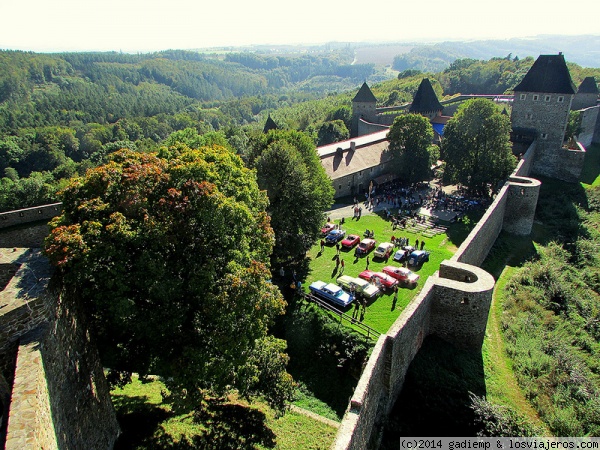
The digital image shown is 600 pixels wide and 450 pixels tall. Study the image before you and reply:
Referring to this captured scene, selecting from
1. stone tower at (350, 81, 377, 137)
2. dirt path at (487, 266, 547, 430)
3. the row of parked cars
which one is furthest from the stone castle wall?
stone tower at (350, 81, 377, 137)

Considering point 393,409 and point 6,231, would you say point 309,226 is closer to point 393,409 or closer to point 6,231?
point 393,409

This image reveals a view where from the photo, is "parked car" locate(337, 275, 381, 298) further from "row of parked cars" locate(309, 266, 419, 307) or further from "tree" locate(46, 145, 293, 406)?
"tree" locate(46, 145, 293, 406)

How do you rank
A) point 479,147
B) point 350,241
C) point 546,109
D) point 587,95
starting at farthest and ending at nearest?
1. point 587,95
2. point 546,109
3. point 479,147
4. point 350,241

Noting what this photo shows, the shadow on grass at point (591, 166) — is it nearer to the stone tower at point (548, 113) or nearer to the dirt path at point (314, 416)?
the stone tower at point (548, 113)

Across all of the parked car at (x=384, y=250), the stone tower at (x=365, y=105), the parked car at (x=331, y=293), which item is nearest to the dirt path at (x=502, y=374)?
the parked car at (x=384, y=250)

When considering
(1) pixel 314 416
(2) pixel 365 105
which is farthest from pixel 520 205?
(2) pixel 365 105

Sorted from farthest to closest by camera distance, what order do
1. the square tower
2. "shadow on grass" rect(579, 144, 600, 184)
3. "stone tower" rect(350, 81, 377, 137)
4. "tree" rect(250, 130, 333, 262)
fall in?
"stone tower" rect(350, 81, 377, 137) → "shadow on grass" rect(579, 144, 600, 184) → the square tower → "tree" rect(250, 130, 333, 262)

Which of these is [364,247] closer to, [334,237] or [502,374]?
[334,237]
